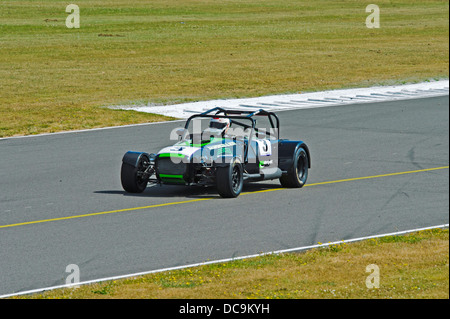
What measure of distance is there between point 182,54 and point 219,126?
104 ft

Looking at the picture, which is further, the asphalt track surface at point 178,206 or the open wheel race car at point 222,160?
the open wheel race car at point 222,160

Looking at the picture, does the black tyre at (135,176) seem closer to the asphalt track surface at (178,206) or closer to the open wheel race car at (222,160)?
the open wheel race car at (222,160)

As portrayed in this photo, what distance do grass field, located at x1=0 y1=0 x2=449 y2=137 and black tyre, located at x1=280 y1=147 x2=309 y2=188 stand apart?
10.1 m

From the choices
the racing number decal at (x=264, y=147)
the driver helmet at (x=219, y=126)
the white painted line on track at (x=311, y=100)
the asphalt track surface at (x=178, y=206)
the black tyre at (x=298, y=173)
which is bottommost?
the asphalt track surface at (x=178, y=206)

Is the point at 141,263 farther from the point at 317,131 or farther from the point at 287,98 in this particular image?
the point at 287,98

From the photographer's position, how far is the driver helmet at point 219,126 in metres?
15.6

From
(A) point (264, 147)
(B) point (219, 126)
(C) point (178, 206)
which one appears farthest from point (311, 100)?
(C) point (178, 206)

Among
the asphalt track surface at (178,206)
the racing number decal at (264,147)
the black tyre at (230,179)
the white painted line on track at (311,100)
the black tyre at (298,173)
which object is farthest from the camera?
the white painted line on track at (311,100)

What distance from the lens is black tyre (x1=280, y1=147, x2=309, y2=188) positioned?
1606cm

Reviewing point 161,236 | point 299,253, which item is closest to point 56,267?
point 161,236

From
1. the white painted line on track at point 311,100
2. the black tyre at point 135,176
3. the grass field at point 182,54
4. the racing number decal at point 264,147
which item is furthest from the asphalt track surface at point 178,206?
the grass field at point 182,54

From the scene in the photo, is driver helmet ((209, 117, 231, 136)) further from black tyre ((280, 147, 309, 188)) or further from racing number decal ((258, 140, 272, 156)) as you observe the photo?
black tyre ((280, 147, 309, 188))

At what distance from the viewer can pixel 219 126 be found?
1572cm

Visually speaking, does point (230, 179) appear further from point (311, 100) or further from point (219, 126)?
point (311, 100)
